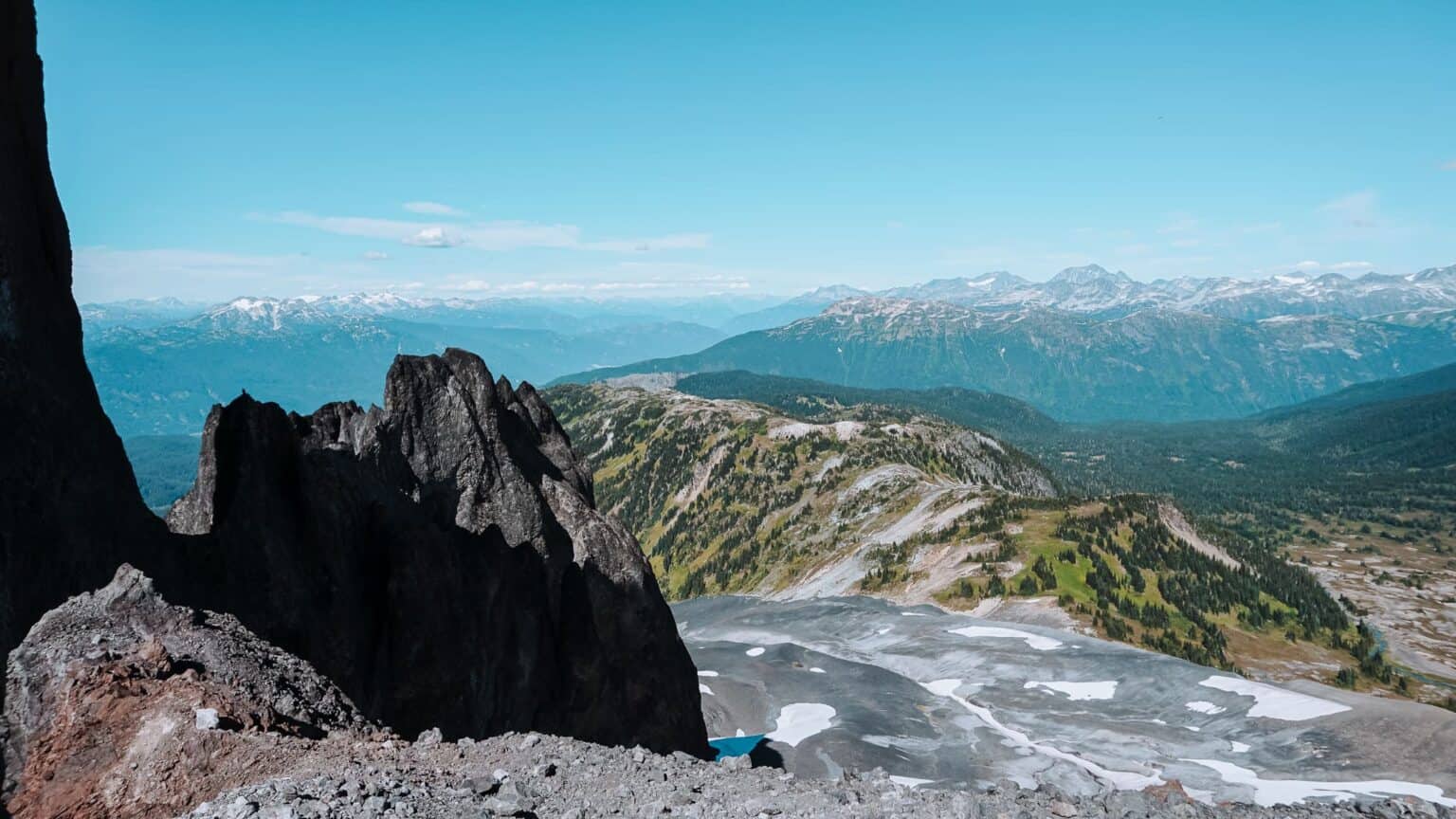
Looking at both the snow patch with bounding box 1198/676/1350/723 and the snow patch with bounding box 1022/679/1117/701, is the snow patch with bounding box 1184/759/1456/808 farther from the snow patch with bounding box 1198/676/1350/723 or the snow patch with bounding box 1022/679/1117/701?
the snow patch with bounding box 1022/679/1117/701

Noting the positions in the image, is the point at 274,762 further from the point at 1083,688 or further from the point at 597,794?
the point at 1083,688

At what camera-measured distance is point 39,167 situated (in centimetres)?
1911

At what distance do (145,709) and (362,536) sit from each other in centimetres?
1316

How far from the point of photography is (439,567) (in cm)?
2594

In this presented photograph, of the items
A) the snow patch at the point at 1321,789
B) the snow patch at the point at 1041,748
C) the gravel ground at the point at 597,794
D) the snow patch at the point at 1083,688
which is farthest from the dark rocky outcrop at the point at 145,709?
the snow patch at the point at 1083,688

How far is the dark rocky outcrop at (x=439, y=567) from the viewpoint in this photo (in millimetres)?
22078

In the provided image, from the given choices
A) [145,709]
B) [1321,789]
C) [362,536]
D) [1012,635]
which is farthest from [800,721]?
[145,709]

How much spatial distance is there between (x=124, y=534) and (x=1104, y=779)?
40.4 m

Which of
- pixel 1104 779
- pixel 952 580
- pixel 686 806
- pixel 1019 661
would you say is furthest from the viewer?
pixel 952 580

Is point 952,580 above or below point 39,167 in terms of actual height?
below

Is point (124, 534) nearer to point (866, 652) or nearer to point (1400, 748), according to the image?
point (1400, 748)

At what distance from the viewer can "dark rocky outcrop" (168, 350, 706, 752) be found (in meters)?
22.1

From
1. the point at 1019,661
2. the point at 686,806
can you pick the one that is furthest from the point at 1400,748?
the point at 686,806

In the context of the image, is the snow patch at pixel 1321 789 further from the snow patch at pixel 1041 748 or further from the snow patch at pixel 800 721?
the snow patch at pixel 800 721
